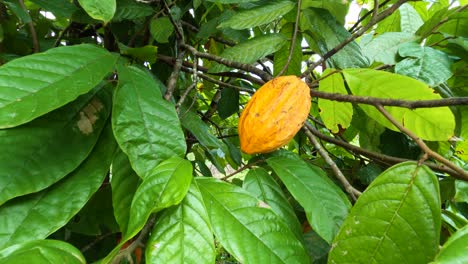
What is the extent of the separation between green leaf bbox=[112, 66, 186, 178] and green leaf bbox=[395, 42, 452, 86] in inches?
19.5

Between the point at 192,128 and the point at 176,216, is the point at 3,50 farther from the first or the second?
the point at 176,216

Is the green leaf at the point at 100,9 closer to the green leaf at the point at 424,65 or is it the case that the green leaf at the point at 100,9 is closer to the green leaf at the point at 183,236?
the green leaf at the point at 183,236

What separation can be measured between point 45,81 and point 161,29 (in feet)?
1.62

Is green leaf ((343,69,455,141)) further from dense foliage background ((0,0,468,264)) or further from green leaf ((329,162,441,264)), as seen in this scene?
green leaf ((329,162,441,264))

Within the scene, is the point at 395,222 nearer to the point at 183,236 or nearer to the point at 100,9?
the point at 183,236

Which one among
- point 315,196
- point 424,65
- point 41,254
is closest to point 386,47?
point 424,65

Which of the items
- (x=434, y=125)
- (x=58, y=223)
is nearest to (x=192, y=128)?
(x=58, y=223)

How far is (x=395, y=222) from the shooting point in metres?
0.50

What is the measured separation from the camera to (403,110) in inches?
28.4

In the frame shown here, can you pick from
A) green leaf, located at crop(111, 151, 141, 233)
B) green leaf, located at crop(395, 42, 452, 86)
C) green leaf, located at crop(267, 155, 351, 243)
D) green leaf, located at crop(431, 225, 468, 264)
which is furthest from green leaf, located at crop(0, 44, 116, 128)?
green leaf, located at crop(395, 42, 452, 86)

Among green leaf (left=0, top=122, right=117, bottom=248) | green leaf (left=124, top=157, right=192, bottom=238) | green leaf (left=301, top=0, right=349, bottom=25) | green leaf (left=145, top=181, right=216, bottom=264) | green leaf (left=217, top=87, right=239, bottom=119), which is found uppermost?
green leaf (left=301, top=0, right=349, bottom=25)

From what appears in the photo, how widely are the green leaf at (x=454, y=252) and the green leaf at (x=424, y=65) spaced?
0.43 m

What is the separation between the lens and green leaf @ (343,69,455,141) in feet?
2.15

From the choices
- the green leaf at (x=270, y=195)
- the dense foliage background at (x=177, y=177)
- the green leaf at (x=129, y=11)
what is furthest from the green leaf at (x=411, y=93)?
the green leaf at (x=129, y=11)
